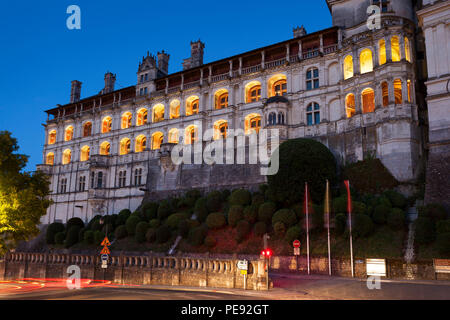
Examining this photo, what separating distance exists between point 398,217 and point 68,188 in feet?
176

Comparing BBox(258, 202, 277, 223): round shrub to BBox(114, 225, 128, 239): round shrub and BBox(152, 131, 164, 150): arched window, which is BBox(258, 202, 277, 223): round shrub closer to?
BBox(114, 225, 128, 239): round shrub

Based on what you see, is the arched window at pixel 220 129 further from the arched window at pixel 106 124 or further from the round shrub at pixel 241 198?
the arched window at pixel 106 124

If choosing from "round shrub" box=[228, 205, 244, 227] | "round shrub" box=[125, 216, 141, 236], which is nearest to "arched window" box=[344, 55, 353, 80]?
"round shrub" box=[228, 205, 244, 227]

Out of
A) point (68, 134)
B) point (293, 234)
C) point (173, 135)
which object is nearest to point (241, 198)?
point (293, 234)

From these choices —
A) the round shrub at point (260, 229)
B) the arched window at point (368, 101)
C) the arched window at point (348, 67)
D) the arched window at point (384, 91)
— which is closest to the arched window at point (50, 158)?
the round shrub at point (260, 229)

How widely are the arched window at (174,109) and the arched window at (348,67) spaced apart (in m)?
25.1

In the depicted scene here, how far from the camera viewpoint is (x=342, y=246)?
28.8 metres

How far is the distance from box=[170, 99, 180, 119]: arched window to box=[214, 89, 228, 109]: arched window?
270 inches

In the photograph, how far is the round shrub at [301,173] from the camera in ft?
111

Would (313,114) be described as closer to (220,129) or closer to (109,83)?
(220,129)

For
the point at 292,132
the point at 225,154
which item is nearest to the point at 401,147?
the point at 292,132

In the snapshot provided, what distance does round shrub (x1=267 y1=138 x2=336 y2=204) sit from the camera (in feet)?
111

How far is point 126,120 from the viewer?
62.3 meters

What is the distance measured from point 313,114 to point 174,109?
22714 mm
